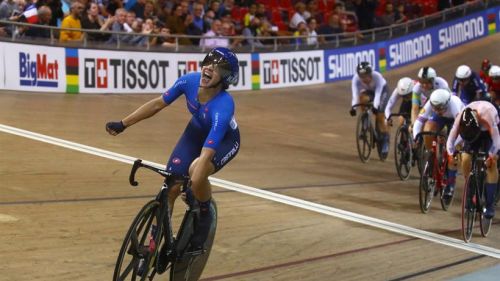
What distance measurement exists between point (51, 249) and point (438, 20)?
18963 millimetres

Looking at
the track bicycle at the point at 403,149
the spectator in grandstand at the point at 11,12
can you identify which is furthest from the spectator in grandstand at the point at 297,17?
the track bicycle at the point at 403,149

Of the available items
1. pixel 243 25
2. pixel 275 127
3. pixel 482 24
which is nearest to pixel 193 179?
pixel 275 127

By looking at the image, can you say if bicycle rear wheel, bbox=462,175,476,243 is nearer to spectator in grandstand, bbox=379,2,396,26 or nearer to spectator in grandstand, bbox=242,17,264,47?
spectator in grandstand, bbox=242,17,264,47

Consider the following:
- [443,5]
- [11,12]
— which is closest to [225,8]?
[11,12]

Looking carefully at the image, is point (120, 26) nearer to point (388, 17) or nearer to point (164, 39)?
point (164, 39)

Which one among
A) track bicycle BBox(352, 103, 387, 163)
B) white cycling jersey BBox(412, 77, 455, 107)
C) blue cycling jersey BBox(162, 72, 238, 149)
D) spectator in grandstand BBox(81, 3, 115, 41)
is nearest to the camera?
blue cycling jersey BBox(162, 72, 238, 149)

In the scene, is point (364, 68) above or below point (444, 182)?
above

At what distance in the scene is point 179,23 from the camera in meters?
15.2

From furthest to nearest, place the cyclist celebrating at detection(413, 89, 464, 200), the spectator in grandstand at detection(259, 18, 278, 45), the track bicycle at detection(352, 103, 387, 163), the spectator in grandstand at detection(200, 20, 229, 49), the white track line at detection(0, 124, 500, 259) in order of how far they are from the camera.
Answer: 1. the spectator in grandstand at detection(259, 18, 278, 45)
2. the spectator in grandstand at detection(200, 20, 229, 49)
3. the track bicycle at detection(352, 103, 387, 163)
4. the cyclist celebrating at detection(413, 89, 464, 200)
5. the white track line at detection(0, 124, 500, 259)

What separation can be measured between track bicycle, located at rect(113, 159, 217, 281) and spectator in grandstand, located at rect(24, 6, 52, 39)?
8470 millimetres

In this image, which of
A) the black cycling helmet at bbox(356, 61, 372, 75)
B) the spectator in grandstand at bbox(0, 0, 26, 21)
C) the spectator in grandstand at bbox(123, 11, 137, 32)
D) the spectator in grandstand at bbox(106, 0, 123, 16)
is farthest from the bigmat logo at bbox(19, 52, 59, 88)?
the black cycling helmet at bbox(356, 61, 372, 75)

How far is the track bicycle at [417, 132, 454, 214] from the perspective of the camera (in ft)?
28.9

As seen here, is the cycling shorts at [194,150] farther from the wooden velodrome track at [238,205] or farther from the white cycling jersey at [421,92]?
the white cycling jersey at [421,92]

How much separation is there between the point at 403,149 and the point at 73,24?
5.66 metres
